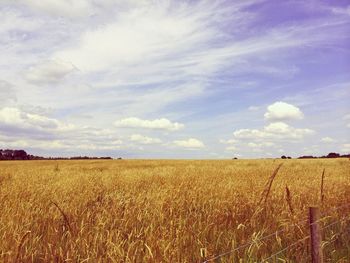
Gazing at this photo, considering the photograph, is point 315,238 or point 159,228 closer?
point 315,238

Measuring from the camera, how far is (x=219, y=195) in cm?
825

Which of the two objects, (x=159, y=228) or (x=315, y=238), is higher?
(x=315, y=238)

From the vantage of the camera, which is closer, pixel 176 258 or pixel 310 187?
pixel 176 258

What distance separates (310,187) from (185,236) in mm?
6505

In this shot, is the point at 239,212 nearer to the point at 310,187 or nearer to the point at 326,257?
the point at 326,257

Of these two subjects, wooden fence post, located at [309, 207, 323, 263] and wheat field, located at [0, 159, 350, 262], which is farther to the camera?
wheat field, located at [0, 159, 350, 262]

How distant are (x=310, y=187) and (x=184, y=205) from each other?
482cm

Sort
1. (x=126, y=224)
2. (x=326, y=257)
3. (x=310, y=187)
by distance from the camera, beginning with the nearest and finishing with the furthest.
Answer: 1. (x=326, y=257)
2. (x=126, y=224)
3. (x=310, y=187)

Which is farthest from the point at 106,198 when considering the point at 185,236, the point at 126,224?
the point at 185,236

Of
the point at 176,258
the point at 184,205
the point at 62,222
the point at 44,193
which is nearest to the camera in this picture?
the point at 176,258

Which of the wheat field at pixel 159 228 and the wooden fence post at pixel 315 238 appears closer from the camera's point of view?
the wooden fence post at pixel 315 238

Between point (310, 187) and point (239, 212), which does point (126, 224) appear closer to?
point (239, 212)

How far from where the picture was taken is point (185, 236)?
508 centimetres

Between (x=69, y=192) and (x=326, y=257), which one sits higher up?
(x=69, y=192)
